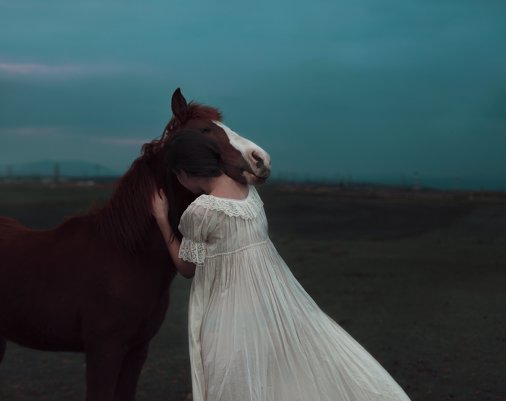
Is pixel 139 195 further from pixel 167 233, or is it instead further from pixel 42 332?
pixel 42 332

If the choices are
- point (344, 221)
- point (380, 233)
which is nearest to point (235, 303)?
point (380, 233)

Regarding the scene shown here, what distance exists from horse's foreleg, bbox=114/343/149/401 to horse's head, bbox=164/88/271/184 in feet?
3.65

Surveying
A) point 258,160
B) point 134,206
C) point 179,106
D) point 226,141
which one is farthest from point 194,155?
point 134,206

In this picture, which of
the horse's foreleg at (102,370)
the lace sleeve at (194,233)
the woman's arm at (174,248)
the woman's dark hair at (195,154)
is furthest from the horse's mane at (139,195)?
the horse's foreleg at (102,370)

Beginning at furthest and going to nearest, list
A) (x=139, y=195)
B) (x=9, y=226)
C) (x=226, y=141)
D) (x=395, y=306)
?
(x=395, y=306)
(x=9, y=226)
(x=139, y=195)
(x=226, y=141)

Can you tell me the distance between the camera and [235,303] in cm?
277

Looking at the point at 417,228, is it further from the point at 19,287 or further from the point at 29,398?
the point at 19,287

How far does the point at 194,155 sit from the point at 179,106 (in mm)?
388

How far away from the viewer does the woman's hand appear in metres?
3.04

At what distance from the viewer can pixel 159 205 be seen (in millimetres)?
3061

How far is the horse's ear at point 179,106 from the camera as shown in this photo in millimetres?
3062

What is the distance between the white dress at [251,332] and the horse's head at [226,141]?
13 centimetres

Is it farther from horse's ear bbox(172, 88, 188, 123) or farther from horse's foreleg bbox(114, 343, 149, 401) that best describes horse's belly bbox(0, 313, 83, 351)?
horse's ear bbox(172, 88, 188, 123)

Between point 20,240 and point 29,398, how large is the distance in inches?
85.8
